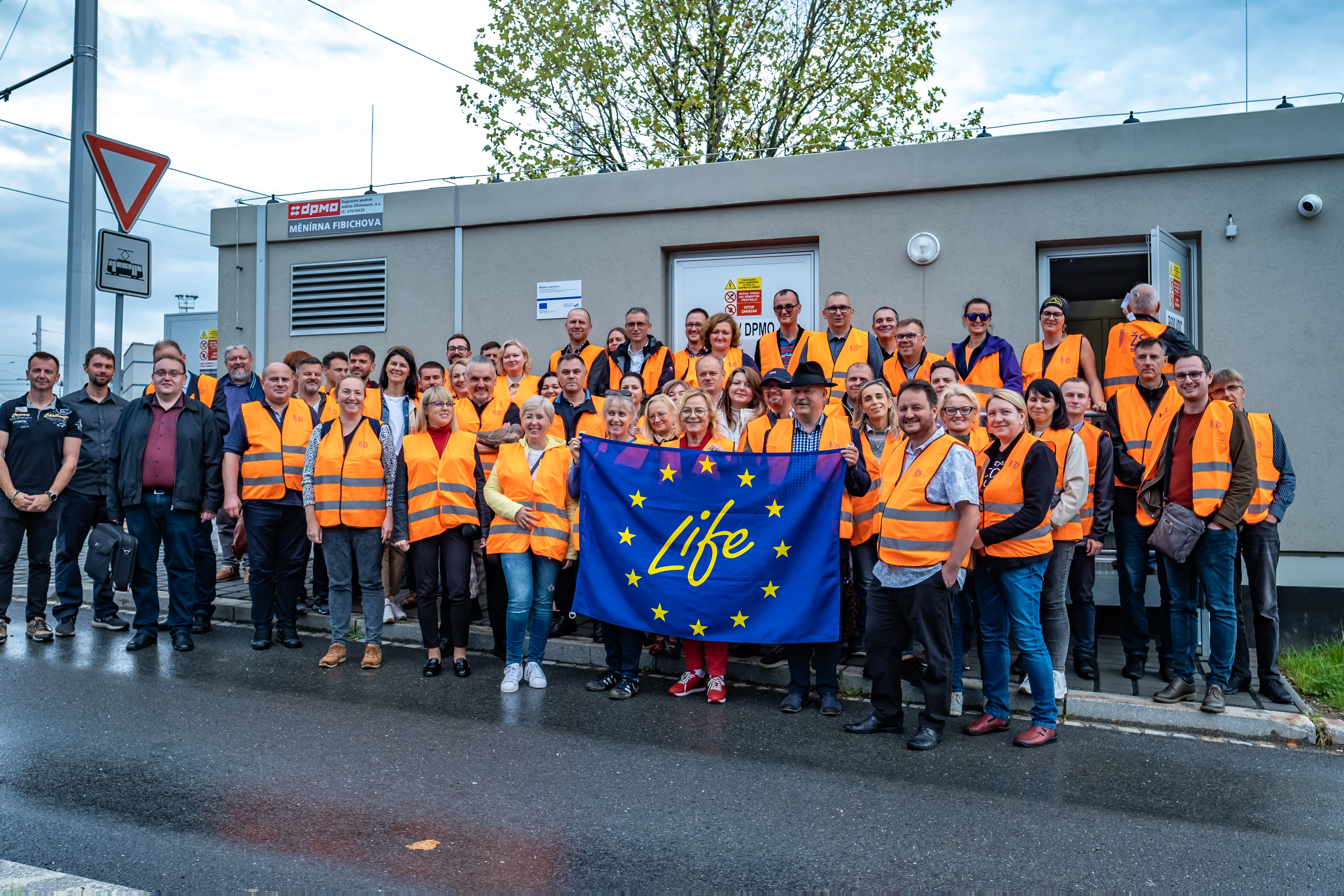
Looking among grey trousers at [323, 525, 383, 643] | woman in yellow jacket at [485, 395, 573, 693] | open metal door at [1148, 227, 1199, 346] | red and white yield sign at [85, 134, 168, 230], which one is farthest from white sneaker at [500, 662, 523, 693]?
open metal door at [1148, 227, 1199, 346]

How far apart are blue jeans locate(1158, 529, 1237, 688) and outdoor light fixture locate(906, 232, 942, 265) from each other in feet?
14.2

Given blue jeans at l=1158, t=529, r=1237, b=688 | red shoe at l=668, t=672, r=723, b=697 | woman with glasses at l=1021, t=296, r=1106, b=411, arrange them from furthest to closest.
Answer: woman with glasses at l=1021, t=296, r=1106, b=411 → red shoe at l=668, t=672, r=723, b=697 → blue jeans at l=1158, t=529, r=1237, b=688

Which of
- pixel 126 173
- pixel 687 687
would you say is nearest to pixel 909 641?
pixel 687 687

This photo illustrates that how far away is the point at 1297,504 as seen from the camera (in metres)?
8.37

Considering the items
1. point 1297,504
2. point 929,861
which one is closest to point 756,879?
point 929,861

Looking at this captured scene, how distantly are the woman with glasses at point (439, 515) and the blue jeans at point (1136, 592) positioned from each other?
475 cm

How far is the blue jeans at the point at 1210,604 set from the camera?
5.98m

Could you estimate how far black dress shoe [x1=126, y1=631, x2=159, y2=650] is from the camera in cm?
752

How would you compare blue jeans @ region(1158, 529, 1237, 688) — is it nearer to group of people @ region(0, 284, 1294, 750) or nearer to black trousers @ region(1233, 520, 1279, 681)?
group of people @ region(0, 284, 1294, 750)

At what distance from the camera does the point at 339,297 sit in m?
12.4

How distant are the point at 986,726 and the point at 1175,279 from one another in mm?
5177

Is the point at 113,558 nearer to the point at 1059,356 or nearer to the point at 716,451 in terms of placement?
the point at 716,451

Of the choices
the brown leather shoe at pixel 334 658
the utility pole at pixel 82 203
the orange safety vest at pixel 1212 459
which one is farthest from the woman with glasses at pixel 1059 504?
the utility pole at pixel 82 203

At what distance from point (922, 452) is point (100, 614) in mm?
7362
